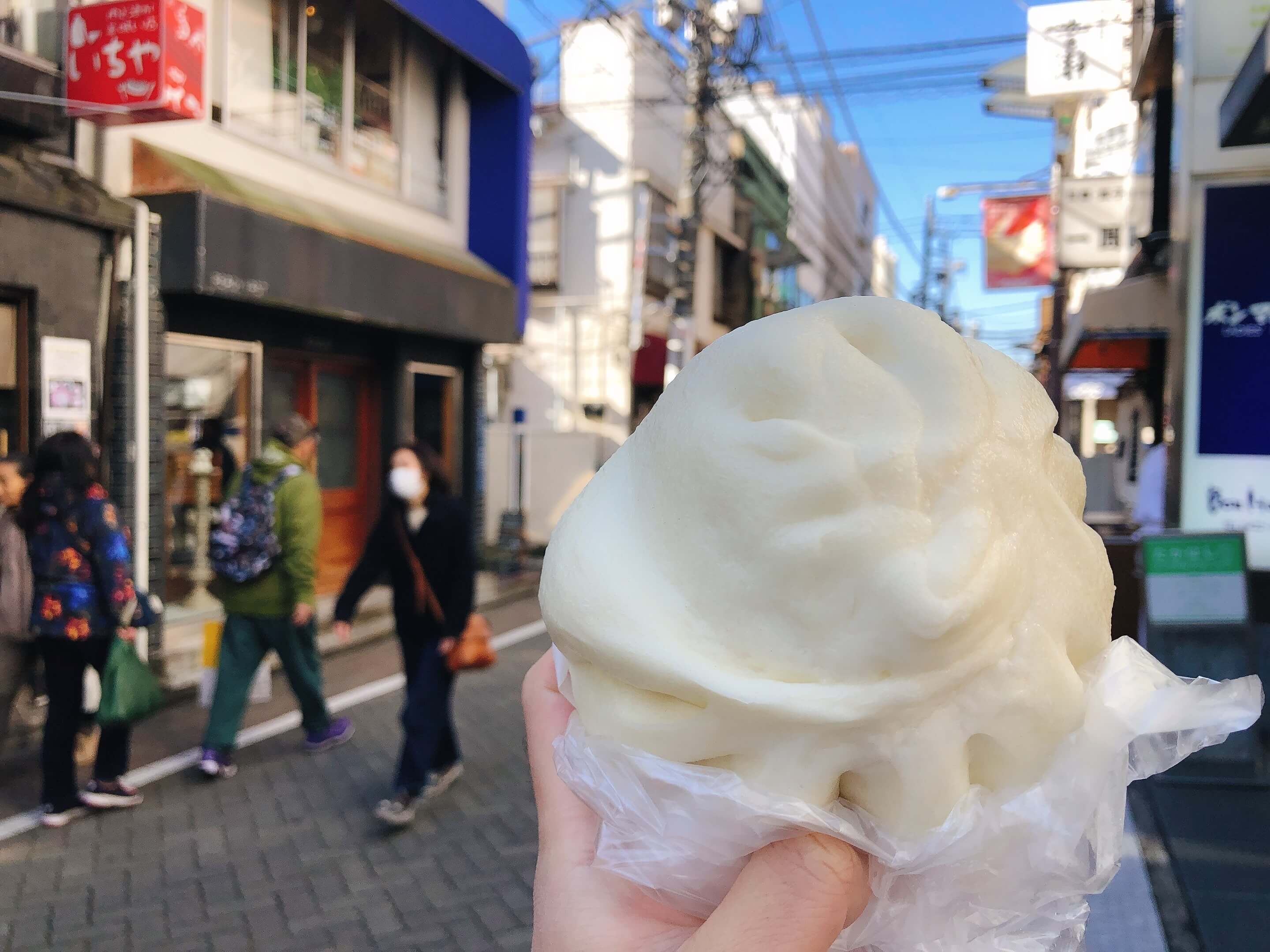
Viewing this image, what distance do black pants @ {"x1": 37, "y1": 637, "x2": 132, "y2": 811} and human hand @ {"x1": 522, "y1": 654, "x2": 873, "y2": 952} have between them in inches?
152

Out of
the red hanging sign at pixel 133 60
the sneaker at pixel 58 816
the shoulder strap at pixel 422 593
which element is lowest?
the sneaker at pixel 58 816

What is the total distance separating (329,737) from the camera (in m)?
5.63

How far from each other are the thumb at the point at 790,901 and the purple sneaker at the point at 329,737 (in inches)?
197

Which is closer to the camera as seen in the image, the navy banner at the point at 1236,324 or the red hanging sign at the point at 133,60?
the red hanging sign at the point at 133,60

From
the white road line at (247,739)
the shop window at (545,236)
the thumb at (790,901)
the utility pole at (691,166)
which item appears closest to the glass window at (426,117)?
the utility pole at (691,166)

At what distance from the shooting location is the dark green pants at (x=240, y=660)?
5090mm

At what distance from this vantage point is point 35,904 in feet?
12.2

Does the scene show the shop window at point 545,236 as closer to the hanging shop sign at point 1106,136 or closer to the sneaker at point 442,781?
the hanging shop sign at point 1106,136

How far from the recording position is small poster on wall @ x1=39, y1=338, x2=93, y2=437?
589cm

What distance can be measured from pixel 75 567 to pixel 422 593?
5.51 ft

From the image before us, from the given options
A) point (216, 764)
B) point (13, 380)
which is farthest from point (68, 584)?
point (13, 380)

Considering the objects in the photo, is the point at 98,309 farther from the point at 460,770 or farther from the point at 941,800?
the point at 941,800

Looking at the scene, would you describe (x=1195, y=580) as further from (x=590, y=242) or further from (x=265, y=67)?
(x=590, y=242)

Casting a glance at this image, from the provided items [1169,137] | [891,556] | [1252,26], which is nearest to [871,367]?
[891,556]
